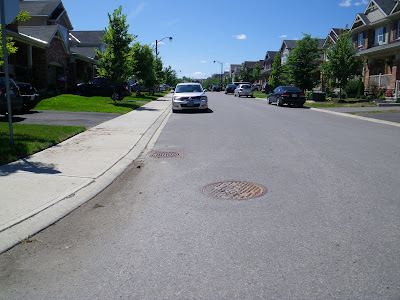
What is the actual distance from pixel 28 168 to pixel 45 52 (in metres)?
24.3

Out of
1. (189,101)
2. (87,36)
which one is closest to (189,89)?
(189,101)

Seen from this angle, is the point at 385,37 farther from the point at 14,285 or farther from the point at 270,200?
the point at 14,285

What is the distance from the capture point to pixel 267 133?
1207 centimetres

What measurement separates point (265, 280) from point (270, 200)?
86.7 inches

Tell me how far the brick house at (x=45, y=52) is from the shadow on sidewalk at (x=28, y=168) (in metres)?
17.3

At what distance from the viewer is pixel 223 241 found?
151 inches

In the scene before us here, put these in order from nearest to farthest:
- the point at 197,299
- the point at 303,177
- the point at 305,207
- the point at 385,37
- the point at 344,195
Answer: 1. the point at 197,299
2. the point at 305,207
3. the point at 344,195
4. the point at 303,177
5. the point at 385,37

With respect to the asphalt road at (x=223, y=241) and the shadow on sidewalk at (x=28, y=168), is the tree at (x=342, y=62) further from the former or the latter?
the shadow on sidewalk at (x=28, y=168)

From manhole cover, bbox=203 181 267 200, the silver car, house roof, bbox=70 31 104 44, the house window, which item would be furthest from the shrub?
house roof, bbox=70 31 104 44

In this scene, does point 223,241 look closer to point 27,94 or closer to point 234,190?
point 234,190

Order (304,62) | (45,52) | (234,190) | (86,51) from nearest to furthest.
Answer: (234,190) → (45,52) → (304,62) → (86,51)

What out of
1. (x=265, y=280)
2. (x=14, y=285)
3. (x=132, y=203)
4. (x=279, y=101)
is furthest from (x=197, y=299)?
(x=279, y=101)

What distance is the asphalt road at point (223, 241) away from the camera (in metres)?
2.99

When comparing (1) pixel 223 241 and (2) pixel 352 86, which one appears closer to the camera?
(1) pixel 223 241
